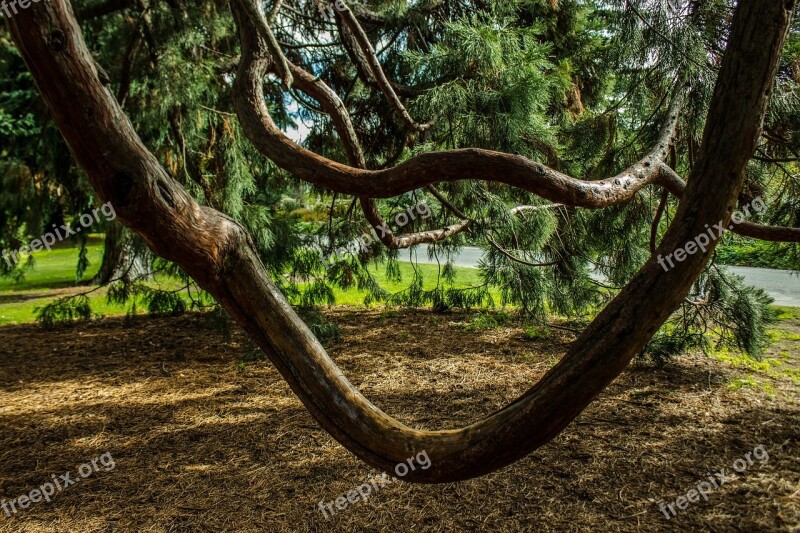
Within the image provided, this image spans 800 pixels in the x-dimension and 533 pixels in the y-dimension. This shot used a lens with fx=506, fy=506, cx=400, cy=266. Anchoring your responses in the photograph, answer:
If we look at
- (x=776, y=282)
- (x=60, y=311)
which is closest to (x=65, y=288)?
(x=60, y=311)

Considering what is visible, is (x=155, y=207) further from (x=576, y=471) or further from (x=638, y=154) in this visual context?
(x=638, y=154)

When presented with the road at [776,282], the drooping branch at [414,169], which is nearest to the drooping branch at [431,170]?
the drooping branch at [414,169]

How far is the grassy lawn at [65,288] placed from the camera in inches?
300

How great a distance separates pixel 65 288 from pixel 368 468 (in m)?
9.16

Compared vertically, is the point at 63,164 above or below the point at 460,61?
below

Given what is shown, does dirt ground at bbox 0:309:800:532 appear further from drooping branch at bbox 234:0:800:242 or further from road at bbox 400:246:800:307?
road at bbox 400:246:800:307

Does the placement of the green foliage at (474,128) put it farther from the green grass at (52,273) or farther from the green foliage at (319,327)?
the green grass at (52,273)

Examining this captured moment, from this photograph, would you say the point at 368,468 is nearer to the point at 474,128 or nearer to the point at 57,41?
the point at 474,128

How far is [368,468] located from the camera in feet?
9.29

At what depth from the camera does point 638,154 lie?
3652mm

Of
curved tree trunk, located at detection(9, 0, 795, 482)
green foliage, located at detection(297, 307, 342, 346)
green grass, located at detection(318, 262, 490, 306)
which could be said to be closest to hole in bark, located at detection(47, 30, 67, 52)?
curved tree trunk, located at detection(9, 0, 795, 482)

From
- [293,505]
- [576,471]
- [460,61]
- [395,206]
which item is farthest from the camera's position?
[395,206]

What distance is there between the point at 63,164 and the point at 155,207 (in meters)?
5.87

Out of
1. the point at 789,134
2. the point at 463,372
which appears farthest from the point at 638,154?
the point at 463,372
